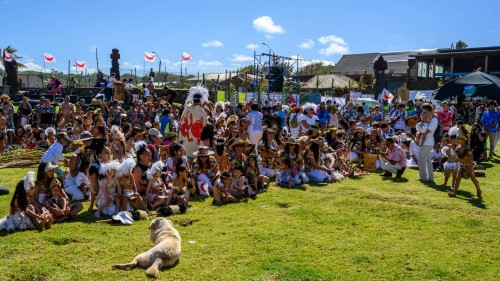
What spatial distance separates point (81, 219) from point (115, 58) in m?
23.6

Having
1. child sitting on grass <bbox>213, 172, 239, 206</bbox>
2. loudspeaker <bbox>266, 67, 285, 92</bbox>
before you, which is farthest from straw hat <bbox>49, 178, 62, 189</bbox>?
loudspeaker <bbox>266, 67, 285, 92</bbox>

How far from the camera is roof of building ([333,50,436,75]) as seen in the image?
167 ft

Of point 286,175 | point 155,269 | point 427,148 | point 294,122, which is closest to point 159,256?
point 155,269

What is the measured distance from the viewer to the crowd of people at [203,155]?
760cm

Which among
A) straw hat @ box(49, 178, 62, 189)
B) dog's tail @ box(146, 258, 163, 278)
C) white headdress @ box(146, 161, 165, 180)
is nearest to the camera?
dog's tail @ box(146, 258, 163, 278)

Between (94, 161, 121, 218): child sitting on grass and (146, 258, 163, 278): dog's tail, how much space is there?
98.6 inches

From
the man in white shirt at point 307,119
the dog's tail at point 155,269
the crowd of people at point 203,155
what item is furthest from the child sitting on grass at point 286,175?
the dog's tail at point 155,269

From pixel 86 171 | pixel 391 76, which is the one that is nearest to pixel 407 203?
pixel 86 171

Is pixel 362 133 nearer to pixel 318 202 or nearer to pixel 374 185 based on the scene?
pixel 374 185

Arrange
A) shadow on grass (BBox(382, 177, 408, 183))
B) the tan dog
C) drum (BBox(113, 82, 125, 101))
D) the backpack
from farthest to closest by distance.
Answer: drum (BBox(113, 82, 125, 101))
the backpack
shadow on grass (BBox(382, 177, 408, 183))
the tan dog

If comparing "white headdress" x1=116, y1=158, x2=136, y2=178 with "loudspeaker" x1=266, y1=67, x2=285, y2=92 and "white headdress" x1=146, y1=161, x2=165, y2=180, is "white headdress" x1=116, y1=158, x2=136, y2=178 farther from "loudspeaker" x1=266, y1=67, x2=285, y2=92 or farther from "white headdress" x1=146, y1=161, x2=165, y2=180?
"loudspeaker" x1=266, y1=67, x2=285, y2=92

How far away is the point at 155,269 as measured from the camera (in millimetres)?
5270

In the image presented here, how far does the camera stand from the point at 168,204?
8227 mm

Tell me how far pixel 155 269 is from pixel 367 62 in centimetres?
5141
